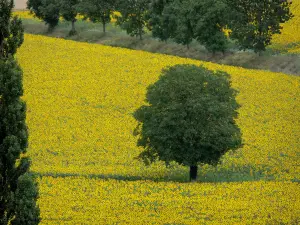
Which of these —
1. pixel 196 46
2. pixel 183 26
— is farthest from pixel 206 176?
pixel 196 46

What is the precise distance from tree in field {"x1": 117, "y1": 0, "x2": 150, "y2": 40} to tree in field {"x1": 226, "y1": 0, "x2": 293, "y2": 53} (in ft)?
52.6

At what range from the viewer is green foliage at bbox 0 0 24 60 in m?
20.8

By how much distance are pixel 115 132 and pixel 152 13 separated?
177ft

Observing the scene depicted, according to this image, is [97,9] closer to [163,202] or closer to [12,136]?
[163,202]

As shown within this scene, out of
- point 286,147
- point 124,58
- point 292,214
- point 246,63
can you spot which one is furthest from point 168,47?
point 292,214

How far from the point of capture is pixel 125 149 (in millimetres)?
48688

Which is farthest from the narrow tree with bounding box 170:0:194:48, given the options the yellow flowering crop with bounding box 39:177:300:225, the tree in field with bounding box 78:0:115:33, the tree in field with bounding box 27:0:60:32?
the yellow flowering crop with bounding box 39:177:300:225

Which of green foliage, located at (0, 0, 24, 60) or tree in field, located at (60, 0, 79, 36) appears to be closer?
green foliage, located at (0, 0, 24, 60)

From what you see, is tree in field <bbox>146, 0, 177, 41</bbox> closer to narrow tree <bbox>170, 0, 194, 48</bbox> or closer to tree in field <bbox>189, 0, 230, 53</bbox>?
narrow tree <bbox>170, 0, 194, 48</bbox>

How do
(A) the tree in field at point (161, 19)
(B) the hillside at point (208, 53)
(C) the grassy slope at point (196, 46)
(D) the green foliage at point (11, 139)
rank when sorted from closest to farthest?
(D) the green foliage at point (11, 139)
(C) the grassy slope at point (196, 46)
(B) the hillside at point (208, 53)
(A) the tree in field at point (161, 19)

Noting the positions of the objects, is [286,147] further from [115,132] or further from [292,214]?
[292,214]

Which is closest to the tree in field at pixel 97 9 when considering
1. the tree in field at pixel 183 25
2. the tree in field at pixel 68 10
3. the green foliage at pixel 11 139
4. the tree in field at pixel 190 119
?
the tree in field at pixel 68 10

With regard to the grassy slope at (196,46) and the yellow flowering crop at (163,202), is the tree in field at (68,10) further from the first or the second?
the yellow flowering crop at (163,202)

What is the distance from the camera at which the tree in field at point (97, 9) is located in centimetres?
11056
